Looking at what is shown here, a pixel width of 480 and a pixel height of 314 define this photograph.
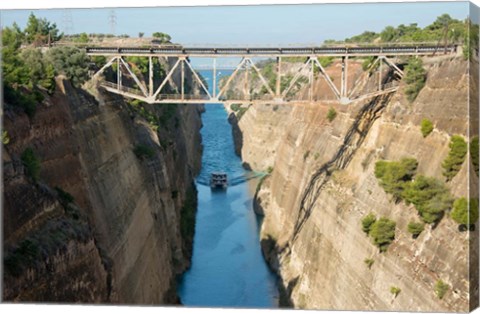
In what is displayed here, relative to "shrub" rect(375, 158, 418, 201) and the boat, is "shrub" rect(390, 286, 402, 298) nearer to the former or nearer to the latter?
"shrub" rect(375, 158, 418, 201)

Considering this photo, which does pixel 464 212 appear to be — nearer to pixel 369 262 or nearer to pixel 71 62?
pixel 369 262

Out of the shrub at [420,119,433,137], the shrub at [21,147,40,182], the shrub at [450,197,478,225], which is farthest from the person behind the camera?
the shrub at [420,119,433,137]

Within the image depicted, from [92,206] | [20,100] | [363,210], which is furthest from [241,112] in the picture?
[20,100]

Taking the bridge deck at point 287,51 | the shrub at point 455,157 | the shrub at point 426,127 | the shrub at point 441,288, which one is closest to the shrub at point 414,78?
the bridge deck at point 287,51

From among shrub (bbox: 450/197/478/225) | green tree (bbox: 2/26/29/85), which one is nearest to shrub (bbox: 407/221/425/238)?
shrub (bbox: 450/197/478/225)

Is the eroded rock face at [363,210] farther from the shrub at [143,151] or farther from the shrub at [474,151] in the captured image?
the shrub at [143,151]

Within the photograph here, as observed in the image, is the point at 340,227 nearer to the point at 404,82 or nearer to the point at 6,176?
the point at 404,82
